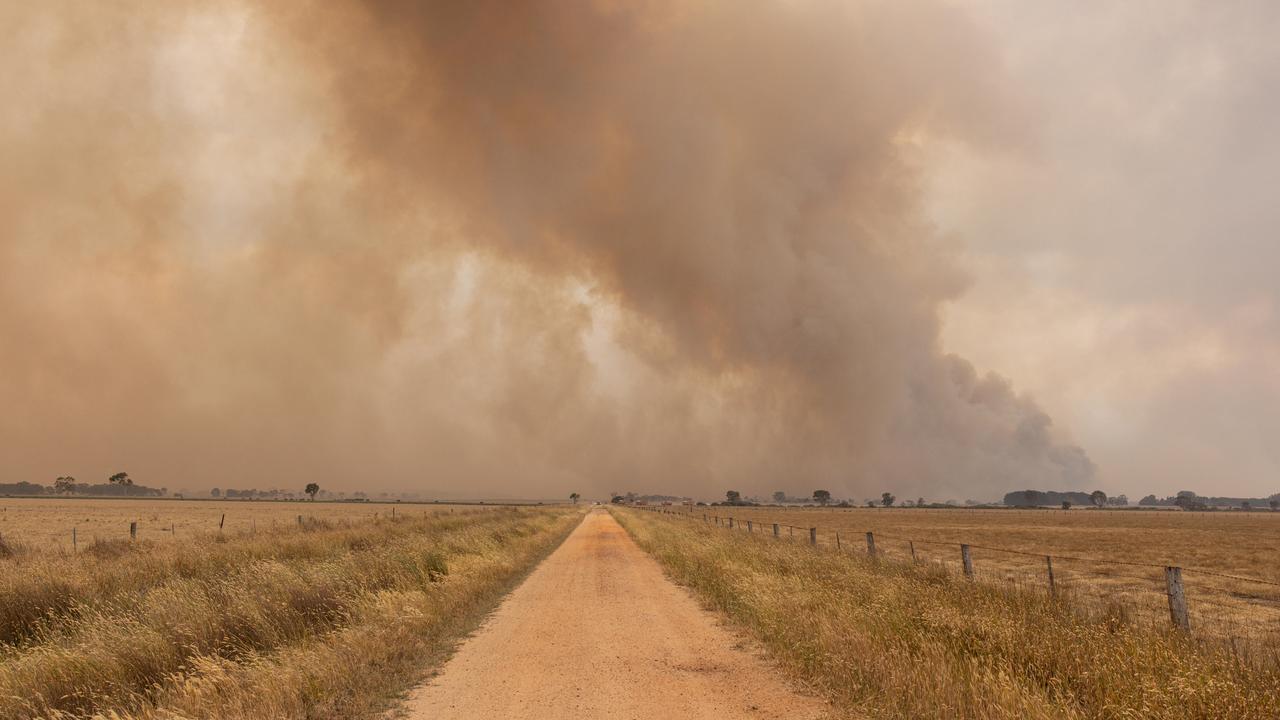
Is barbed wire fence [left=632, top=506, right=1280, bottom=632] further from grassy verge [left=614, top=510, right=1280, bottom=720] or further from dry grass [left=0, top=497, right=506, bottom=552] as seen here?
dry grass [left=0, top=497, right=506, bottom=552]

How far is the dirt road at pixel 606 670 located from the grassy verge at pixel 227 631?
3.18 ft

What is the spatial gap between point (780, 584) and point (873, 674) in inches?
264

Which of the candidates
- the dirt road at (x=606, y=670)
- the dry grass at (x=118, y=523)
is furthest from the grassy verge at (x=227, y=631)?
the dry grass at (x=118, y=523)

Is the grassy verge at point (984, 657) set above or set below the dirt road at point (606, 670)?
above

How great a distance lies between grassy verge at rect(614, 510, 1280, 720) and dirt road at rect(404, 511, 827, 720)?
2.97 ft

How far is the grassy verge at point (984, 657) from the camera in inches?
271

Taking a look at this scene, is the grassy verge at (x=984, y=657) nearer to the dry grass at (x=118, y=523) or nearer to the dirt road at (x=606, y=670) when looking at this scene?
the dirt road at (x=606, y=670)

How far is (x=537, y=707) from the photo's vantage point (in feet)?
26.8

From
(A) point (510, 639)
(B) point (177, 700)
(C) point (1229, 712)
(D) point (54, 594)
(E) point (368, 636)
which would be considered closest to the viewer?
(C) point (1229, 712)

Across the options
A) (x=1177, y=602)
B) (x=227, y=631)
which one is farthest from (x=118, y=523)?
(x=1177, y=602)

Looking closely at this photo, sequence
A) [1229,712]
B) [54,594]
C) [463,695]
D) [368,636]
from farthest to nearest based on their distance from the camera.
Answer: [54,594] → [368,636] → [463,695] → [1229,712]

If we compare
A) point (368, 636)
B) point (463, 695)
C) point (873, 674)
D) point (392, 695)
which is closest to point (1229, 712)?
point (873, 674)

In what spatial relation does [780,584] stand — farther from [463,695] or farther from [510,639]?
[463,695]

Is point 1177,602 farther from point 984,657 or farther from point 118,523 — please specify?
point 118,523
